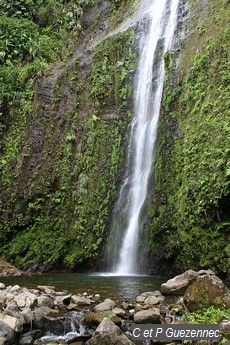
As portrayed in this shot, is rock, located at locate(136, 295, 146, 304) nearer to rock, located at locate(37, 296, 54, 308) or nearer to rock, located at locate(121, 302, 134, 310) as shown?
rock, located at locate(121, 302, 134, 310)

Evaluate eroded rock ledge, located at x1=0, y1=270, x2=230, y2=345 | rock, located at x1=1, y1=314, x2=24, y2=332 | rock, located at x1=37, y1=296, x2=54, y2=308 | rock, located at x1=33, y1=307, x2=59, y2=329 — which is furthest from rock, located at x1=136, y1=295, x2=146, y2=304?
rock, located at x1=1, y1=314, x2=24, y2=332

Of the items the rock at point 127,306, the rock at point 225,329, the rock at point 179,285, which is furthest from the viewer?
the rock at point 179,285

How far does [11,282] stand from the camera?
37.6ft

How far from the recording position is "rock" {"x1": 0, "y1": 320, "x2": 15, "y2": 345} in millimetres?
6157

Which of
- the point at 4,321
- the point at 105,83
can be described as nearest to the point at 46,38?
the point at 105,83

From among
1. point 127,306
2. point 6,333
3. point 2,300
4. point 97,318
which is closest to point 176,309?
point 127,306

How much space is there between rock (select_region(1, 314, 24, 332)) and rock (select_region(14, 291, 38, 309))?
102 centimetres

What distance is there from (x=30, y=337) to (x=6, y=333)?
0.37 metres

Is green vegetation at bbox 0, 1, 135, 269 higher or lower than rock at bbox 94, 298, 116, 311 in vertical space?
higher

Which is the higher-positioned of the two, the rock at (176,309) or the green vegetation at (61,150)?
the green vegetation at (61,150)

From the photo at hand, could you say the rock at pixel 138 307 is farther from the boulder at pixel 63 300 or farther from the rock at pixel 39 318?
the rock at pixel 39 318

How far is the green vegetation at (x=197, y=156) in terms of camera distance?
1081cm

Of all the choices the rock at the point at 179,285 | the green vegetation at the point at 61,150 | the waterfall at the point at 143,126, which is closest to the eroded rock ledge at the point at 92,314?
the rock at the point at 179,285

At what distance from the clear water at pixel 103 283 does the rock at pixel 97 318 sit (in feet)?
5.36
